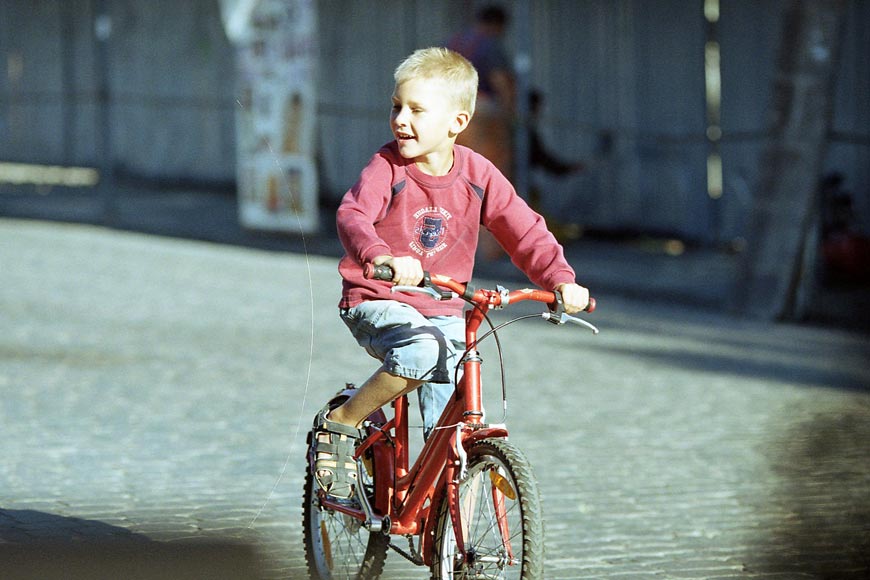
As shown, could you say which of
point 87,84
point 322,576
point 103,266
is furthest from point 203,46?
point 322,576

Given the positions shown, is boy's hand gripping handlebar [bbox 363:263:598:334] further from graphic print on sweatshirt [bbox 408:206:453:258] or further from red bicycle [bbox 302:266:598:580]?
graphic print on sweatshirt [bbox 408:206:453:258]

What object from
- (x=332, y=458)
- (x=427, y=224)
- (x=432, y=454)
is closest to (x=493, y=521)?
(x=432, y=454)

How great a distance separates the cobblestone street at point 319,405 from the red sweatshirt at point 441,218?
0.76ft

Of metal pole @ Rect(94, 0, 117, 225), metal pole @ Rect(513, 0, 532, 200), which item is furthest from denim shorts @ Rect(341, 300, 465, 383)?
metal pole @ Rect(94, 0, 117, 225)

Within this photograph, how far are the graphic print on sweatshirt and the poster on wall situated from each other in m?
10.7

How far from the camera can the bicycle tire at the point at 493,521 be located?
12.0 ft

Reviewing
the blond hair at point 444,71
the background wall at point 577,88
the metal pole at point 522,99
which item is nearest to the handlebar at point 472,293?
the blond hair at point 444,71

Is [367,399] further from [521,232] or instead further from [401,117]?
[401,117]

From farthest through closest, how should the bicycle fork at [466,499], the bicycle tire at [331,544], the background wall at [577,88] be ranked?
the background wall at [577,88] < the bicycle tire at [331,544] < the bicycle fork at [466,499]

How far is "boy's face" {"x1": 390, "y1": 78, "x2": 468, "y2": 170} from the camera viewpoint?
382 cm

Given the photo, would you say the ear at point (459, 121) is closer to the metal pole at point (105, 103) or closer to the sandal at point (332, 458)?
the sandal at point (332, 458)

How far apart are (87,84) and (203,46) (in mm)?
2485

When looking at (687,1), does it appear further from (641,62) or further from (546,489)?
(546,489)

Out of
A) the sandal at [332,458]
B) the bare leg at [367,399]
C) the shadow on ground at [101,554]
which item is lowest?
the shadow on ground at [101,554]
